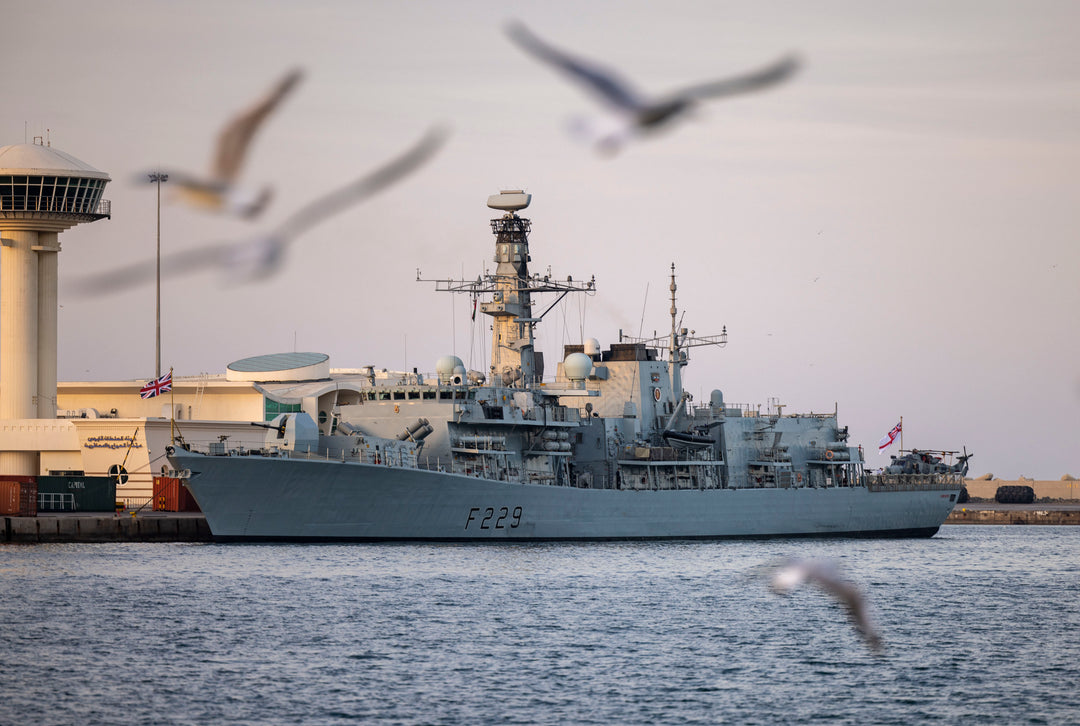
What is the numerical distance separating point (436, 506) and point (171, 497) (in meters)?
12.7

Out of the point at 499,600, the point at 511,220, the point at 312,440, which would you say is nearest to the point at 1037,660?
the point at 499,600

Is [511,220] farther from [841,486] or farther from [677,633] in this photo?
[677,633]

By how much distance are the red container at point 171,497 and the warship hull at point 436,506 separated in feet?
31.4

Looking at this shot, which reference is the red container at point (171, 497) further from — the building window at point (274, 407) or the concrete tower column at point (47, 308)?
the concrete tower column at point (47, 308)

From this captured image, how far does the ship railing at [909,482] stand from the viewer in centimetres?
6000

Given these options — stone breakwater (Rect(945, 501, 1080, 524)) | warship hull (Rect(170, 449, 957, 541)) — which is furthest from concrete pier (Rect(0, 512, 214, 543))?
stone breakwater (Rect(945, 501, 1080, 524))

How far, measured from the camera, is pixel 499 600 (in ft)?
107

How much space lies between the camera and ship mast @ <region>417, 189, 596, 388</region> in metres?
52.0

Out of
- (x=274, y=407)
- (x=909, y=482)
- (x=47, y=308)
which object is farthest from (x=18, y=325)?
(x=909, y=482)

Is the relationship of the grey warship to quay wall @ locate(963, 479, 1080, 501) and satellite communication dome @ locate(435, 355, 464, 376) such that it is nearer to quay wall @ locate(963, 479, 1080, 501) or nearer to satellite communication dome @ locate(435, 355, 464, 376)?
satellite communication dome @ locate(435, 355, 464, 376)

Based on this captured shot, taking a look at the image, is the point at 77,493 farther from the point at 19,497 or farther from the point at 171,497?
the point at 19,497

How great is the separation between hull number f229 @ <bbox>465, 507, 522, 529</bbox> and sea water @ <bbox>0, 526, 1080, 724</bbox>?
5.87 ft

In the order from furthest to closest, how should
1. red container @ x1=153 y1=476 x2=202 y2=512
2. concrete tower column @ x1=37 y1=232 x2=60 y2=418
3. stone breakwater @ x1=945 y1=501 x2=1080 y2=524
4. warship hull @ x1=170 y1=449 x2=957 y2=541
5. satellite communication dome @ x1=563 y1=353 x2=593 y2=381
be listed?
stone breakwater @ x1=945 y1=501 x2=1080 y2=524 < concrete tower column @ x1=37 y1=232 x2=60 y2=418 < satellite communication dome @ x1=563 y1=353 x2=593 y2=381 < red container @ x1=153 y1=476 x2=202 y2=512 < warship hull @ x1=170 y1=449 x2=957 y2=541

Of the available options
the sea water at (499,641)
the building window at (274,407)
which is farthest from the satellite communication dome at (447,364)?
the building window at (274,407)
